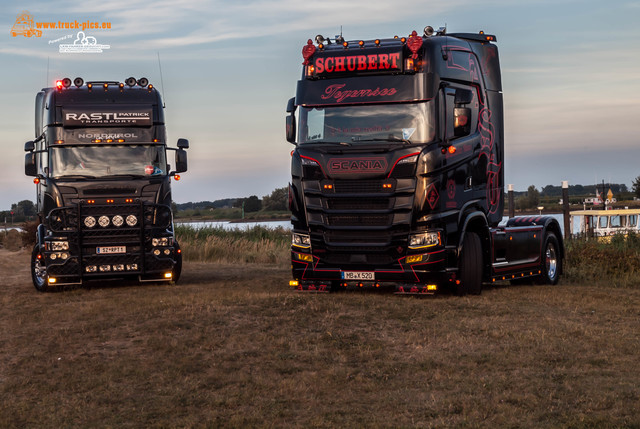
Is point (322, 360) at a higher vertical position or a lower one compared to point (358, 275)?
lower

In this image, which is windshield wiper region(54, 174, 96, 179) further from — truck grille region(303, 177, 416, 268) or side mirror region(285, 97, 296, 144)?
truck grille region(303, 177, 416, 268)

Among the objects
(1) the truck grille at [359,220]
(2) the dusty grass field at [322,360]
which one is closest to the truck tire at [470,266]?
(2) the dusty grass field at [322,360]

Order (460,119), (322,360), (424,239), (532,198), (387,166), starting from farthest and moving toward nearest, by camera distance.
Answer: (532,198), (460,119), (424,239), (387,166), (322,360)

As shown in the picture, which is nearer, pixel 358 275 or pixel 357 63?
pixel 358 275

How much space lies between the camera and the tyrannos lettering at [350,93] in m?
14.5

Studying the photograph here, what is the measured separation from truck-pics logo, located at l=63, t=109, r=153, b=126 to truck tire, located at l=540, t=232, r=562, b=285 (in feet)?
29.4

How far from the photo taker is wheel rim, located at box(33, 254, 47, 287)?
58.1 feet

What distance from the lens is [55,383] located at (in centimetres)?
938

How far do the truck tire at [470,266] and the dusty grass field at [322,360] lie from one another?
15.1 inches

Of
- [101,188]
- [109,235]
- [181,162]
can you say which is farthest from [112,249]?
[181,162]

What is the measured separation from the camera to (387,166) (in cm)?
1417

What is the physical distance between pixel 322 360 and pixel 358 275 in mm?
4599

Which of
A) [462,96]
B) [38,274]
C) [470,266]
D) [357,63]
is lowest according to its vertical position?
[38,274]

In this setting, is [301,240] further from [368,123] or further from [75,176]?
[75,176]
